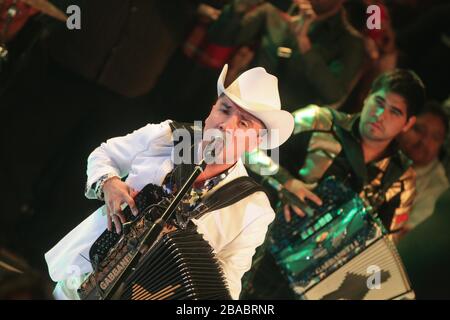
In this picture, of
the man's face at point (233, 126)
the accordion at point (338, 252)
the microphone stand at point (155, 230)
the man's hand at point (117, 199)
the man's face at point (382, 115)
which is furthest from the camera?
the man's face at point (382, 115)

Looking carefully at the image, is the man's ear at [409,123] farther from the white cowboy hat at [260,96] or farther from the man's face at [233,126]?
the man's face at [233,126]

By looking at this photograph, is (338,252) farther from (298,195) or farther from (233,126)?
(233,126)

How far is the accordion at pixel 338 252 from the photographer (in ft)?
11.8

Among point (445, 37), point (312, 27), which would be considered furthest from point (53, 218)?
point (445, 37)

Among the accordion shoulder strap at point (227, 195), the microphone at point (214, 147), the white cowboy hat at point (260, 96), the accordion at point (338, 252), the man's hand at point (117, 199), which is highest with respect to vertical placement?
the white cowboy hat at point (260, 96)

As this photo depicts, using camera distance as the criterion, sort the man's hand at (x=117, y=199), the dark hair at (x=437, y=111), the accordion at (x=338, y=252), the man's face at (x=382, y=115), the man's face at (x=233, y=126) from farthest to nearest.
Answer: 1. the dark hair at (x=437, y=111)
2. the man's face at (x=382, y=115)
3. the accordion at (x=338, y=252)
4. the man's face at (x=233, y=126)
5. the man's hand at (x=117, y=199)

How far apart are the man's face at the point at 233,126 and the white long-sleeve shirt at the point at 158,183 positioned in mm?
80

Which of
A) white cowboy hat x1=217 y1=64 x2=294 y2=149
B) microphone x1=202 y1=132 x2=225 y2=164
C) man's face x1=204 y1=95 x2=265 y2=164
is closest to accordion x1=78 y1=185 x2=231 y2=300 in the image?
microphone x1=202 y1=132 x2=225 y2=164

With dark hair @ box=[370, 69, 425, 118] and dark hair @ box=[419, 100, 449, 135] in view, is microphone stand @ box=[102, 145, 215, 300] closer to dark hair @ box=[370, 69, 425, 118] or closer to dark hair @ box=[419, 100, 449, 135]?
dark hair @ box=[370, 69, 425, 118]

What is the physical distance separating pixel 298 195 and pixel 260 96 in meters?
0.73

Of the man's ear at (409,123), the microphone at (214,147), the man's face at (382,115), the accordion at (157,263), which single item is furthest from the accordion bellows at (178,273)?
the man's ear at (409,123)

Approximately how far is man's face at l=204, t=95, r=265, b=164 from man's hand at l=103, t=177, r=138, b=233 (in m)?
0.42

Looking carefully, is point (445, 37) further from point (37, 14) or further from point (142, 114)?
point (37, 14)

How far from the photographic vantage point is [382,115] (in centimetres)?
377
